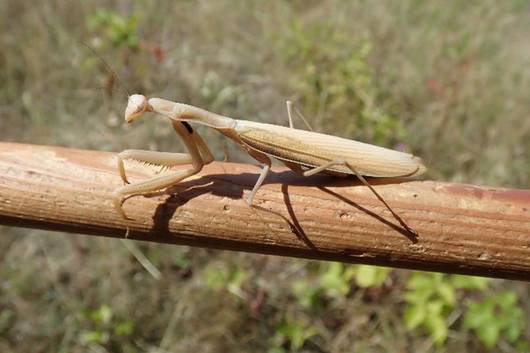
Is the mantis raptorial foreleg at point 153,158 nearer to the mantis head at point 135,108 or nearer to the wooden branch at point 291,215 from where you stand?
the wooden branch at point 291,215

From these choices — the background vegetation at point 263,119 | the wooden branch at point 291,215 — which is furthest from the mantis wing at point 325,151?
the background vegetation at point 263,119

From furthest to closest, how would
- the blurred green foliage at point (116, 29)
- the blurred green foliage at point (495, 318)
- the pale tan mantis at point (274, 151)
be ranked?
the blurred green foliage at point (116, 29) → the blurred green foliage at point (495, 318) → the pale tan mantis at point (274, 151)

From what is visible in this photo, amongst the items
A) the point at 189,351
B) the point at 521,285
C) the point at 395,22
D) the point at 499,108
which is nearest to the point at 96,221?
the point at 189,351

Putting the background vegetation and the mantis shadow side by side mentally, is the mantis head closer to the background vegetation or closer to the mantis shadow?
the background vegetation

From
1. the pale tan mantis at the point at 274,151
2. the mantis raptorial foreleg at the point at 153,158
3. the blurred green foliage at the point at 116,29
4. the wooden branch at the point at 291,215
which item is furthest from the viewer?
the blurred green foliage at the point at 116,29

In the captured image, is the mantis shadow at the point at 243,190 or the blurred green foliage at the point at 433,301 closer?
Result: the mantis shadow at the point at 243,190

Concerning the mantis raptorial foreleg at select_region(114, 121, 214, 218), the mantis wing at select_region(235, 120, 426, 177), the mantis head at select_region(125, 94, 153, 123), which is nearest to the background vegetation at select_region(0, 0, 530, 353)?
the mantis head at select_region(125, 94, 153, 123)

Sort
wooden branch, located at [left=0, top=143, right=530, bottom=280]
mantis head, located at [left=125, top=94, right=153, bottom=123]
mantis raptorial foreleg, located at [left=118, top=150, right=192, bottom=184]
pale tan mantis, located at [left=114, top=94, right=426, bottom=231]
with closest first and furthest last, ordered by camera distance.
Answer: wooden branch, located at [left=0, top=143, right=530, bottom=280], mantis raptorial foreleg, located at [left=118, top=150, right=192, bottom=184], pale tan mantis, located at [left=114, top=94, right=426, bottom=231], mantis head, located at [left=125, top=94, right=153, bottom=123]
